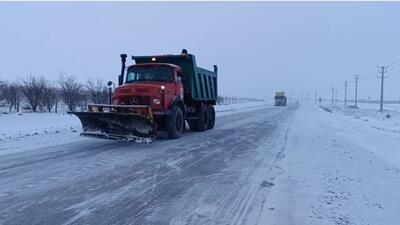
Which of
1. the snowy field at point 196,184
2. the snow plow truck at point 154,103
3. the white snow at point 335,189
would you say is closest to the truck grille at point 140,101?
the snow plow truck at point 154,103

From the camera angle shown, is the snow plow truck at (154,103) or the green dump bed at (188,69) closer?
the snow plow truck at (154,103)

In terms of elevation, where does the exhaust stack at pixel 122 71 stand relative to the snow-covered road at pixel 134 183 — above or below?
above

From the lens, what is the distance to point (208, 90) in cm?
2103

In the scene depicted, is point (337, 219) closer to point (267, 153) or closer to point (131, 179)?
point (131, 179)

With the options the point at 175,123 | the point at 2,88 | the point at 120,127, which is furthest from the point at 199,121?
the point at 2,88

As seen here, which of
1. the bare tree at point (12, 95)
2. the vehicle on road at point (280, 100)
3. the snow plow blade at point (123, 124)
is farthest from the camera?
the vehicle on road at point (280, 100)

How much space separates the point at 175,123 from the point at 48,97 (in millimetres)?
21237

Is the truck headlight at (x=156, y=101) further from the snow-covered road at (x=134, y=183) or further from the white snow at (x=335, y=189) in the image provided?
the white snow at (x=335, y=189)

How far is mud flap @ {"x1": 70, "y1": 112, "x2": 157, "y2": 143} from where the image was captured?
14133 millimetres

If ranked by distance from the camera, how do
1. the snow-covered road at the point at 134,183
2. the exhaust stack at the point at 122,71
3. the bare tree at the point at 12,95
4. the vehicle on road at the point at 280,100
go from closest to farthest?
the snow-covered road at the point at 134,183, the exhaust stack at the point at 122,71, the bare tree at the point at 12,95, the vehicle on road at the point at 280,100

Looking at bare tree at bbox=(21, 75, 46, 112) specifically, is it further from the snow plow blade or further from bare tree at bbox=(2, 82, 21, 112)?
the snow plow blade

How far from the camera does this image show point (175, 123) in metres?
16.1

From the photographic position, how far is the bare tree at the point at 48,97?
34281mm

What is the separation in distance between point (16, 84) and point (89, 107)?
21192 millimetres
